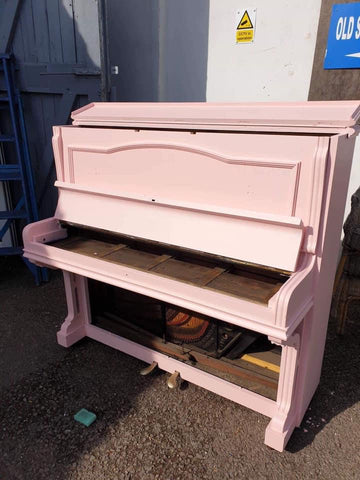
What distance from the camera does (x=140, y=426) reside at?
2043 mm

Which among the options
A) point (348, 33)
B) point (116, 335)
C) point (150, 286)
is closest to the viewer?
point (150, 286)

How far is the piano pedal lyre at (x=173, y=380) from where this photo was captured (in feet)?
7.27

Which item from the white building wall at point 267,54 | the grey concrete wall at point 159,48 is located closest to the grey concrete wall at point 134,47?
the grey concrete wall at point 159,48

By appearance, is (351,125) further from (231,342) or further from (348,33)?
(348,33)

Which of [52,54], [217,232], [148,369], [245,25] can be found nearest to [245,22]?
[245,25]

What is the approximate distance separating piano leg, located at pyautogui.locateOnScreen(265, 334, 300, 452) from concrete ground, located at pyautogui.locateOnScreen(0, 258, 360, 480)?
76 mm

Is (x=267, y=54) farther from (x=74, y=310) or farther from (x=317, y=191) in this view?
(x=74, y=310)

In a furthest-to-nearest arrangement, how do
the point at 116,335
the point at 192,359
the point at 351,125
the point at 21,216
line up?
the point at 21,216 → the point at 116,335 → the point at 192,359 → the point at 351,125

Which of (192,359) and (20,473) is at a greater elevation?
(192,359)

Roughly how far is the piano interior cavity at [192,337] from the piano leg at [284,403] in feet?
0.31

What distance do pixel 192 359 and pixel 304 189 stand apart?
120cm

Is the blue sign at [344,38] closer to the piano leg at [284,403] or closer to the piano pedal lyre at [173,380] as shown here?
the piano leg at [284,403]

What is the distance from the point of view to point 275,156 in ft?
5.26

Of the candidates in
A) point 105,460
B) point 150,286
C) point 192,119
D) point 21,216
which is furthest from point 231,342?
point 21,216
